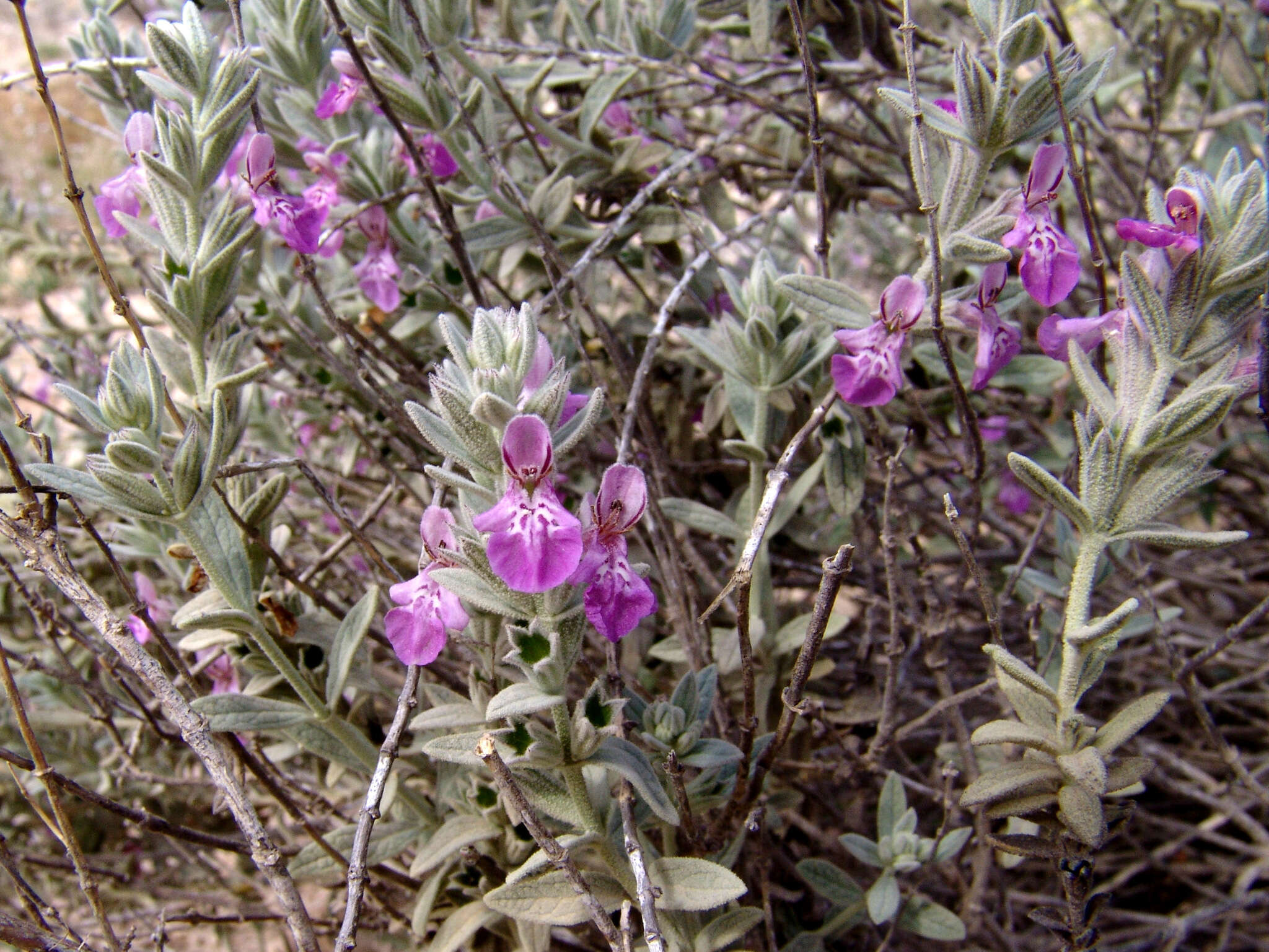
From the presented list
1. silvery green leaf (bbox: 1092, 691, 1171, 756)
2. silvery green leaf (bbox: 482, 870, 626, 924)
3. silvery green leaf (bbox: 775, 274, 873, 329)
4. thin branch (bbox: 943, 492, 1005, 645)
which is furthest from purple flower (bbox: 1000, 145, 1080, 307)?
silvery green leaf (bbox: 482, 870, 626, 924)

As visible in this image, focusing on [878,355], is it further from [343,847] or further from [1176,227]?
[343,847]

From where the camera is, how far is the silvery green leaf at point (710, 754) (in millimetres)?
1432

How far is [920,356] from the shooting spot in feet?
6.29

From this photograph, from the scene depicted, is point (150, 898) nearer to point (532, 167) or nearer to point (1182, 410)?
point (532, 167)

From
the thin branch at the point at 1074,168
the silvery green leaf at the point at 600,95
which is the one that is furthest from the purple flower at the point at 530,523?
the silvery green leaf at the point at 600,95

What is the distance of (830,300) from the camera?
167cm

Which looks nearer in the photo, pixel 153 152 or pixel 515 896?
pixel 515 896

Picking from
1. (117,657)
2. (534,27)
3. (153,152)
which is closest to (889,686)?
(117,657)

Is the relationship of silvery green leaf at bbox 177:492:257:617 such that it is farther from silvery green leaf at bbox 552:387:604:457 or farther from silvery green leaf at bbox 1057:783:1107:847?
silvery green leaf at bbox 1057:783:1107:847

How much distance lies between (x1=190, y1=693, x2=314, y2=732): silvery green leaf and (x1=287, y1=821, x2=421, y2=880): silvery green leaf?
10.8 inches

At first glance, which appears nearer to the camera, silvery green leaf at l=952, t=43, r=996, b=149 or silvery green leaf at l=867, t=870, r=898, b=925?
silvery green leaf at l=952, t=43, r=996, b=149

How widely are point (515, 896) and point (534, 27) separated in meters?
2.68

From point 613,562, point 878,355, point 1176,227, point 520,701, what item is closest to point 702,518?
point 878,355

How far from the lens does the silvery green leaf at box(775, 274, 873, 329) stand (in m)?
1.65
